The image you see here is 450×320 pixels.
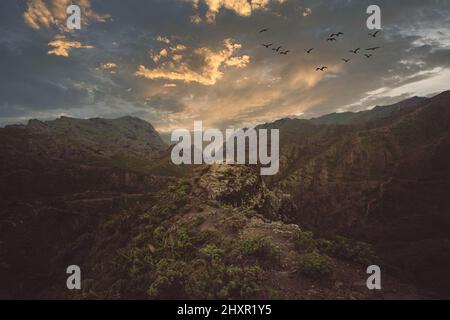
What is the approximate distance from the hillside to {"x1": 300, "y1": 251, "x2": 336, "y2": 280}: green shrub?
72mm

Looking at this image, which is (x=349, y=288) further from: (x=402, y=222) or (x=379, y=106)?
(x=379, y=106)

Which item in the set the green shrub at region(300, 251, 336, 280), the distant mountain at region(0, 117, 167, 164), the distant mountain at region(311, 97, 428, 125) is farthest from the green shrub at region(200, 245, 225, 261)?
the distant mountain at region(311, 97, 428, 125)

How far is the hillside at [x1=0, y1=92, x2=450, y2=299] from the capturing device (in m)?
20.4

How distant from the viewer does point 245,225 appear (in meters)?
26.5

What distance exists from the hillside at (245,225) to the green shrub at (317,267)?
7 cm

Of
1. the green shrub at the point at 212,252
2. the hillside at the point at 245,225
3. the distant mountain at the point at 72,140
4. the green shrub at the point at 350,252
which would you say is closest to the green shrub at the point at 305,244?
the hillside at the point at 245,225

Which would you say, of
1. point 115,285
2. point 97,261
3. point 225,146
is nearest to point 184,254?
point 115,285

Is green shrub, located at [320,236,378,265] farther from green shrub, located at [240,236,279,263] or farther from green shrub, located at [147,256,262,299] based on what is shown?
green shrub, located at [147,256,262,299]

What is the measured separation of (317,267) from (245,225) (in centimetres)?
839

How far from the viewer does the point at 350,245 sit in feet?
79.9

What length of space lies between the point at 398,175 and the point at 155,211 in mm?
43630

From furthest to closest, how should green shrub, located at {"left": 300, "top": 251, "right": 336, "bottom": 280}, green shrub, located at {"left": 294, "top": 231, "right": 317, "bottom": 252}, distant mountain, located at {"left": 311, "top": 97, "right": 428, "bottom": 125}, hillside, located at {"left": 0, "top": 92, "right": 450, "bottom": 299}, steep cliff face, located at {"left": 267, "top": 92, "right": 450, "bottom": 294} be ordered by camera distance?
distant mountain, located at {"left": 311, "top": 97, "right": 428, "bottom": 125} < steep cliff face, located at {"left": 267, "top": 92, "right": 450, "bottom": 294} < green shrub, located at {"left": 294, "top": 231, "right": 317, "bottom": 252} < hillside, located at {"left": 0, "top": 92, "right": 450, "bottom": 299} < green shrub, located at {"left": 300, "top": 251, "right": 336, "bottom": 280}

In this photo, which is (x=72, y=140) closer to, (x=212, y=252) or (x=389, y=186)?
(x=389, y=186)
